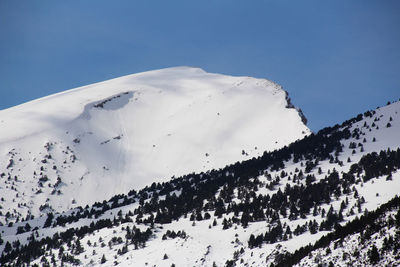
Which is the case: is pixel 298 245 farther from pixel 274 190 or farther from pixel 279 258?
pixel 274 190

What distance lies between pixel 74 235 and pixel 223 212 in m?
54.3

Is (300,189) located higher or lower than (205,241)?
higher

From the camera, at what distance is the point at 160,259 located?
145500 mm

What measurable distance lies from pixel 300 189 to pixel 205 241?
42840 millimetres

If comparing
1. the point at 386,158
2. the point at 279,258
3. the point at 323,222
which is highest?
the point at 386,158

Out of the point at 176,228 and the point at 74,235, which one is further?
the point at 74,235

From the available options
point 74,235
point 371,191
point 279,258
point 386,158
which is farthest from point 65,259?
point 386,158

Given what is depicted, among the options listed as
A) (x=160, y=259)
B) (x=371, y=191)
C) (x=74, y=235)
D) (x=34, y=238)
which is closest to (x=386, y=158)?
(x=371, y=191)

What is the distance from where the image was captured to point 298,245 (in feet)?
426

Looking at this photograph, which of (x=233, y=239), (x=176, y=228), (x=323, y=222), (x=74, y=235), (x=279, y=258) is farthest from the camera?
(x=74, y=235)

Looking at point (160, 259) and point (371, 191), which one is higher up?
point (371, 191)

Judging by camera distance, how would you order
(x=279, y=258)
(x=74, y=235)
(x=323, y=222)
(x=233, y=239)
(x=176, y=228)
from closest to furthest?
(x=279, y=258)
(x=323, y=222)
(x=233, y=239)
(x=176, y=228)
(x=74, y=235)

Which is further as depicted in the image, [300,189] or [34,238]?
[34,238]

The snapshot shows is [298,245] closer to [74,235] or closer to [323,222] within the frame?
[323,222]
